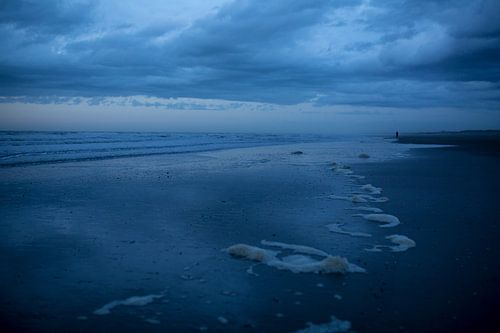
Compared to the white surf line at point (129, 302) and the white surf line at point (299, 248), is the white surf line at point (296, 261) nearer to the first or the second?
the white surf line at point (299, 248)

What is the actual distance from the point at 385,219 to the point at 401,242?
2015mm

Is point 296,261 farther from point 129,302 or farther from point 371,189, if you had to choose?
point 371,189

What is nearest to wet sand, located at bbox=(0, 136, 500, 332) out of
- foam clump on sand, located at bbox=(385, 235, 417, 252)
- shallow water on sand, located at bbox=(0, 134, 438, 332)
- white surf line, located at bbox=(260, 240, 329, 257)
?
shallow water on sand, located at bbox=(0, 134, 438, 332)

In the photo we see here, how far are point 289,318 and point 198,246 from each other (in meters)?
3.42

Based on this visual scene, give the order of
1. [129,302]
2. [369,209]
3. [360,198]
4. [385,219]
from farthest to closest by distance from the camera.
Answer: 1. [360,198]
2. [369,209]
3. [385,219]
4. [129,302]

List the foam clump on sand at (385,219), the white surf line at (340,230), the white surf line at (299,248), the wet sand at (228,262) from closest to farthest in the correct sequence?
the wet sand at (228,262), the white surf line at (299,248), the white surf line at (340,230), the foam clump on sand at (385,219)

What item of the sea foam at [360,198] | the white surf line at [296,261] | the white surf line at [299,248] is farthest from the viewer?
the sea foam at [360,198]

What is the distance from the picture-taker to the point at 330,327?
16.2ft

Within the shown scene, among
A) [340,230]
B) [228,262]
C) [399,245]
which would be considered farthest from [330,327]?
[340,230]

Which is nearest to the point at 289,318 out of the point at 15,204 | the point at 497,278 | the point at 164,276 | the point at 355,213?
the point at 164,276

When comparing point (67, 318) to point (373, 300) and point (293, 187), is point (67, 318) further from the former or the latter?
point (293, 187)

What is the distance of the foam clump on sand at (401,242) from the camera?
26.2ft

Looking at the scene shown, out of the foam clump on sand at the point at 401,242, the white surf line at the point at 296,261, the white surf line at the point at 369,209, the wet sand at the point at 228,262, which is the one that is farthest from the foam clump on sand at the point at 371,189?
the white surf line at the point at 296,261

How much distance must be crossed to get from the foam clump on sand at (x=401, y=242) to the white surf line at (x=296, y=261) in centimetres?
157
